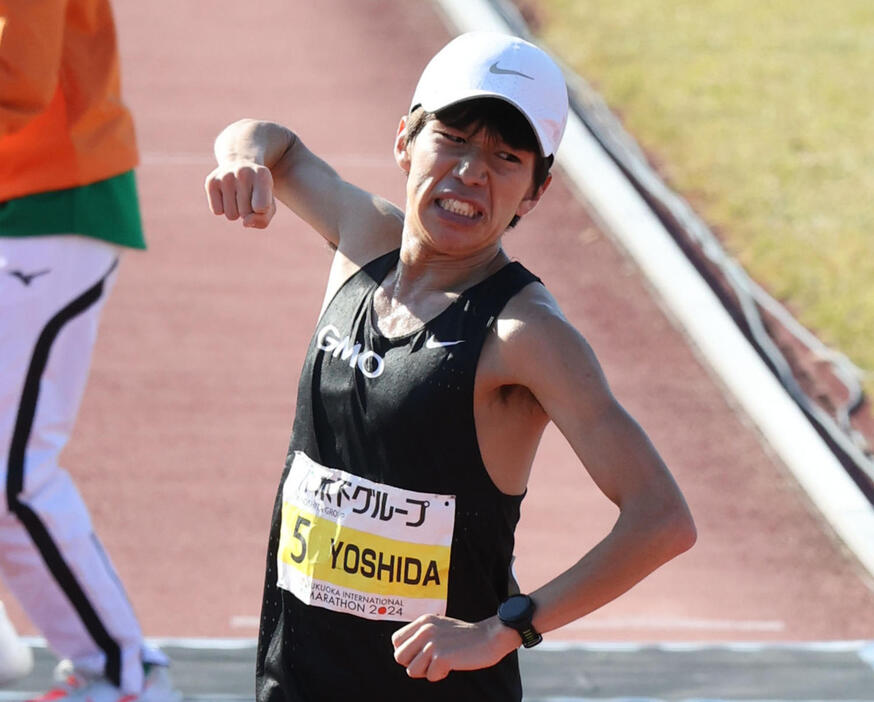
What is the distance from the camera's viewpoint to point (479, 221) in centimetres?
243

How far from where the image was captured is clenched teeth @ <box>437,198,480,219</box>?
2.42 metres

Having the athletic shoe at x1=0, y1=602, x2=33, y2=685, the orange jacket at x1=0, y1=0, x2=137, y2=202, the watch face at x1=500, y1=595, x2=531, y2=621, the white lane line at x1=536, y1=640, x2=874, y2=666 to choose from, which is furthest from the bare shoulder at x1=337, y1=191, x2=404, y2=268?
the white lane line at x1=536, y1=640, x2=874, y2=666

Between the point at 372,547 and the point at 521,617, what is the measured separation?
0.34 metres

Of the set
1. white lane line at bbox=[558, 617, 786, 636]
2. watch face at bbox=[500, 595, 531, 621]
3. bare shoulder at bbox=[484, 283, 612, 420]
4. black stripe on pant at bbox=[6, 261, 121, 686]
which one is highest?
bare shoulder at bbox=[484, 283, 612, 420]

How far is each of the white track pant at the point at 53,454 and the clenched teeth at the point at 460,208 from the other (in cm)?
162

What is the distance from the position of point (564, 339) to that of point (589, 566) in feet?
1.14

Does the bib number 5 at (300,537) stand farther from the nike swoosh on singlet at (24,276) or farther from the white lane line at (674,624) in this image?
the white lane line at (674,624)

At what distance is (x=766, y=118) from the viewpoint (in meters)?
10.2

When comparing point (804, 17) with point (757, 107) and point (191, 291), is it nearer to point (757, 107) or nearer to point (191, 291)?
point (757, 107)

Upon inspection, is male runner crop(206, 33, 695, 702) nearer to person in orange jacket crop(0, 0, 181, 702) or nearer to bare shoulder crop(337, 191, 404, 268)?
bare shoulder crop(337, 191, 404, 268)

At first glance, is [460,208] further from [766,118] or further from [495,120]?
[766,118]

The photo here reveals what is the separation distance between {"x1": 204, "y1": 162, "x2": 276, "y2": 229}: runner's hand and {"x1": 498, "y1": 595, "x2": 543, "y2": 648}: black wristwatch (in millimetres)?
793

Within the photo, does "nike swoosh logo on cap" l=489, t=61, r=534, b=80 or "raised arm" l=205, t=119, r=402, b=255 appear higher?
"nike swoosh logo on cap" l=489, t=61, r=534, b=80

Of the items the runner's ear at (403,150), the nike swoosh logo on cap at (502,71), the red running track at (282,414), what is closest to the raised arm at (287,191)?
the runner's ear at (403,150)
